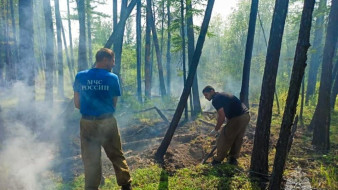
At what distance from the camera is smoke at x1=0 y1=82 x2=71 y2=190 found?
4648mm

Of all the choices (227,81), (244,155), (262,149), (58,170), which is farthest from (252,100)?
(58,170)

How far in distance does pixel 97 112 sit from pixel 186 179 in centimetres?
220

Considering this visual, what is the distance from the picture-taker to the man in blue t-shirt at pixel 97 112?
11.4 feet

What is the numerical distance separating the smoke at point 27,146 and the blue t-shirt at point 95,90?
83.2 inches

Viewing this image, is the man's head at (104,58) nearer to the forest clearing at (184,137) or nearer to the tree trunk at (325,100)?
the forest clearing at (184,137)

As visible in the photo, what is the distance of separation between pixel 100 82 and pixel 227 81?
24.1 metres

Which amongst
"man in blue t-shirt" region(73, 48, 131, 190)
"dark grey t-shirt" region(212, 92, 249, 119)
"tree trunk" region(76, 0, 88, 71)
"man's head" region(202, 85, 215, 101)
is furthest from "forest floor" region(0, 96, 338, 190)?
"tree trunk" region(76, 0, 88, 71)

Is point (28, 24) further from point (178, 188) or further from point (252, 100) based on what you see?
point (252, 100)

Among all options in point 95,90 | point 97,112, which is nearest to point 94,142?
point 97,112

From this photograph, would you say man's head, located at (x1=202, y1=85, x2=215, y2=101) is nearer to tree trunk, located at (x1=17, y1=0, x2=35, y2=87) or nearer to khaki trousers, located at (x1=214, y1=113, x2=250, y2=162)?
khaki trousers, located at (x1=214, y1=113, x2=250, y2=162)

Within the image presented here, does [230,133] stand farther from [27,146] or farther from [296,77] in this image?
[27,146]

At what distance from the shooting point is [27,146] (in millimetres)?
7020

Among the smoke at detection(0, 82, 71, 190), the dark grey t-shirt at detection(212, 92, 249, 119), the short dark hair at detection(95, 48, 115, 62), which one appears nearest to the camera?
the short dark hair at detection(95, 48, 115, 62)

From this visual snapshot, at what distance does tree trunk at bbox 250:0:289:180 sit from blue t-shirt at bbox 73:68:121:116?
281cm
